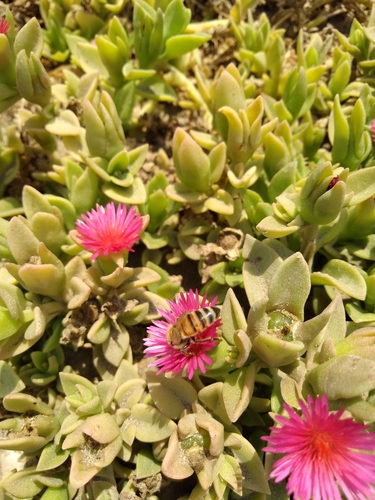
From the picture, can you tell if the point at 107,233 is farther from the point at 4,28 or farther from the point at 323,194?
Result: the point at 4,28

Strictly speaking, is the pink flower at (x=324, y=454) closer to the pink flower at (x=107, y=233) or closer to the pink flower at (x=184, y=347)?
the pink flower at (x=184, y=347)

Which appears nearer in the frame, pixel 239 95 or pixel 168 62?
pixel 239 95

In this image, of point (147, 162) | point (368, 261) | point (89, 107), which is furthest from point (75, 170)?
point (368, 261)

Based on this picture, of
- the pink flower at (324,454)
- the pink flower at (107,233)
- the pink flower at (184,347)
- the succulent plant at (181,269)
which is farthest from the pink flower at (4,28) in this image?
the pink flower at (324,454)

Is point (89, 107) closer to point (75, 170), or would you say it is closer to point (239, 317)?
point (75, 170)

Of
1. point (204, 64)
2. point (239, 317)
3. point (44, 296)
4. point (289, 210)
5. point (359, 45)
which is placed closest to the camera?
point (239, 317)

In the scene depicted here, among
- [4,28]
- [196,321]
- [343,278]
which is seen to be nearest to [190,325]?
[196,321]

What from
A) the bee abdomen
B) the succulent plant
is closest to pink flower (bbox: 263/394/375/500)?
the succulent plant
